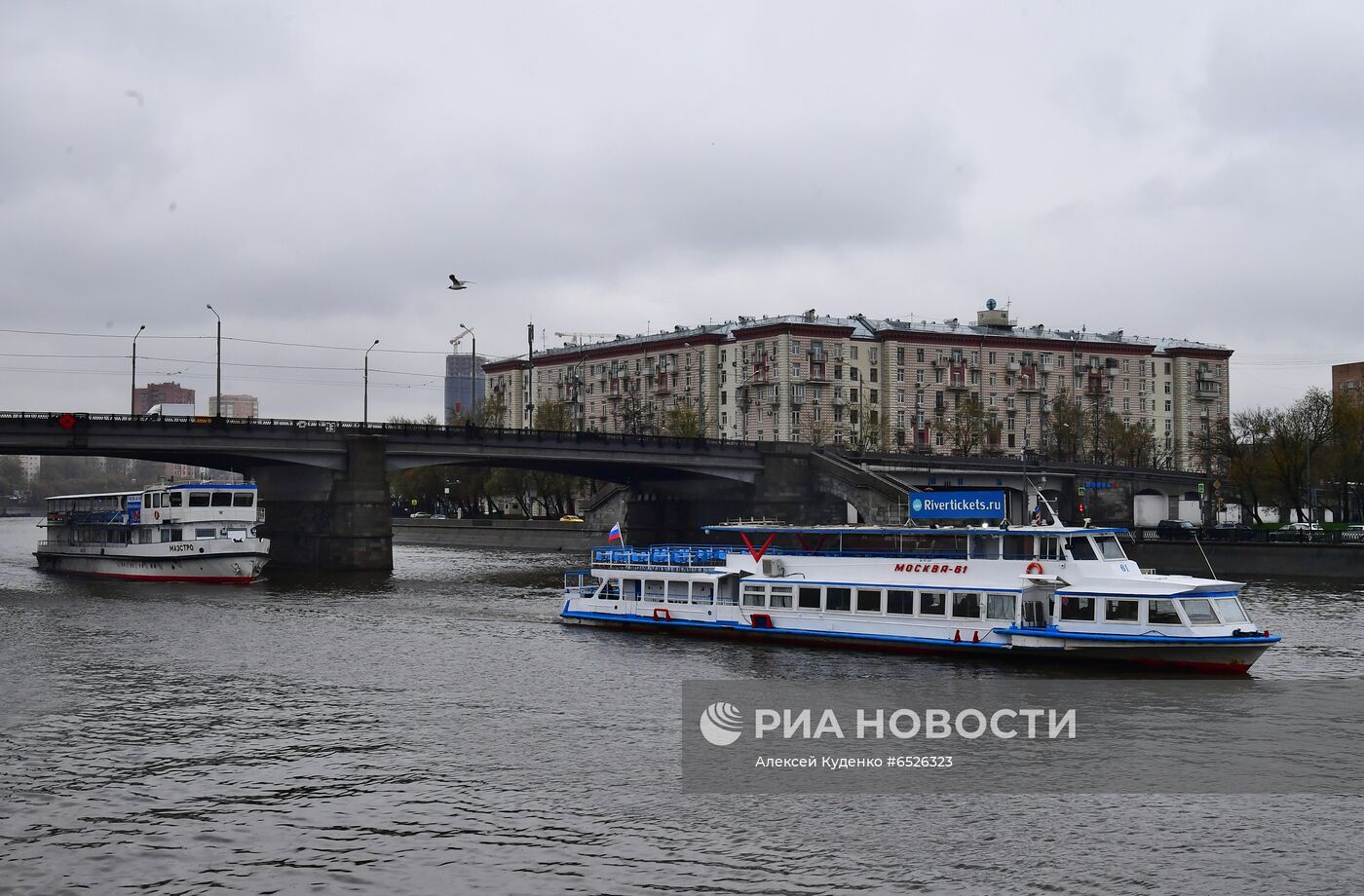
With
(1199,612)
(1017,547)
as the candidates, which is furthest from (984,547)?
(1199,612)

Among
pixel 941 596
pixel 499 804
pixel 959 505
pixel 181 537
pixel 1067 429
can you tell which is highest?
pixel 1067 429

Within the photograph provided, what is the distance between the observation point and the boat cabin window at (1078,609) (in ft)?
135

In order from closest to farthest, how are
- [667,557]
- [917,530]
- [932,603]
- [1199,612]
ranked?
1. [1199,612]
2. [932,603]
3. [917,530]
4. [667,557]

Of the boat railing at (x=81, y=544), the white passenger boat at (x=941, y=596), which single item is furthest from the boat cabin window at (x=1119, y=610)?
the boat railing at (x=81, y=544)

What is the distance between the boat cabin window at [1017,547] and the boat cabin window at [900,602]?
139 inches

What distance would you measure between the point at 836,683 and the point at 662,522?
7896cm

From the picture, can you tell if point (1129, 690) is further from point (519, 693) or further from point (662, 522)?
point (662, 522)

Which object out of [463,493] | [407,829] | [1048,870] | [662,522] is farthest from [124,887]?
[463,493]

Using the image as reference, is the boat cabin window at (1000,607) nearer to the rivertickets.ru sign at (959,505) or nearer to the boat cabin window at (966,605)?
the boat cabin window at (966,605)

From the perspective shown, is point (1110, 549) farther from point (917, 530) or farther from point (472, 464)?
point (472, 464)

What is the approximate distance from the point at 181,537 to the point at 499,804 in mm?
60675

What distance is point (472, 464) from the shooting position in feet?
331

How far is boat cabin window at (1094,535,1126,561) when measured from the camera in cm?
4259

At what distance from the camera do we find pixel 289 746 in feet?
104
